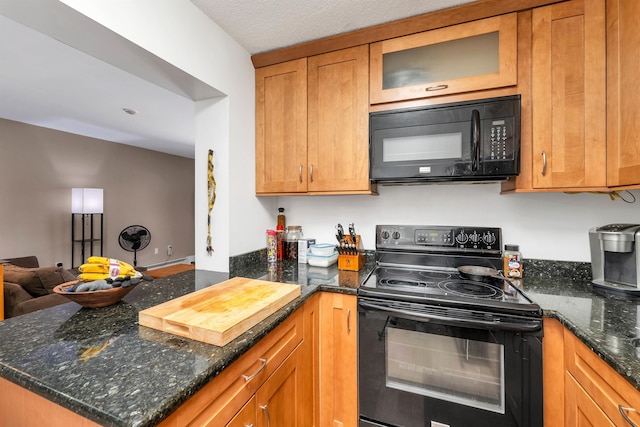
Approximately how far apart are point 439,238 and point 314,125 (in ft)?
3.58

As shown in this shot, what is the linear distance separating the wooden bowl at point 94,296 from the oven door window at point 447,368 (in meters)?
1.20

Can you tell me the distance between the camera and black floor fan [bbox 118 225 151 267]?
4.75m

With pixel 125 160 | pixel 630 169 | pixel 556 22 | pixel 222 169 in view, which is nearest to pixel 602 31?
pixel 556 22

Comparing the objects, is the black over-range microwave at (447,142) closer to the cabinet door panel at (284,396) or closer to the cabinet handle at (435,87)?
the cabinet handle at (435,87)

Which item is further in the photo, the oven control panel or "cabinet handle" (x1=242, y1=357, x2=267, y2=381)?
the oven control panel

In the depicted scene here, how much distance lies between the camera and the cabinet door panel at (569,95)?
4.18 ft

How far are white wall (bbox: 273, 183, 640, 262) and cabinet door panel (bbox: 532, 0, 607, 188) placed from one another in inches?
13.2

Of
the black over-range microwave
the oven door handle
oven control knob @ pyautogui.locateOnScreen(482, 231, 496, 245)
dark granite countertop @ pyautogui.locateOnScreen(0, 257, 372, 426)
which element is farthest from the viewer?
oven control knob @ pyautogui.locateOnScreen(482, 231, 496, 245)

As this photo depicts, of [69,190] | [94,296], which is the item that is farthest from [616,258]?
[69,190]

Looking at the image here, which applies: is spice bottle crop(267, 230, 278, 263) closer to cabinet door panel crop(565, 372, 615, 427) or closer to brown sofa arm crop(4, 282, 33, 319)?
cabinet door panel crop(565, 372, 615, 427)

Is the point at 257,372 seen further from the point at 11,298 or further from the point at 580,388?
the point at 11,298

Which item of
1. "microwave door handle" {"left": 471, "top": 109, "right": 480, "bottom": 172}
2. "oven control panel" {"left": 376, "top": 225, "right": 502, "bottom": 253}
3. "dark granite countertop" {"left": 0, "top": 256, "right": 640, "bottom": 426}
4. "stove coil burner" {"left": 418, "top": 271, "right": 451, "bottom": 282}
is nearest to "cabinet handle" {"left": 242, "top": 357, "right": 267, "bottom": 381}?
"dark granite countertop" {"left": 0, "top": 256, "right": 640, "bottom": 426}

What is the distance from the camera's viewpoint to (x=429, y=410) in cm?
122

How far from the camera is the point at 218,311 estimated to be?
0.98 m
